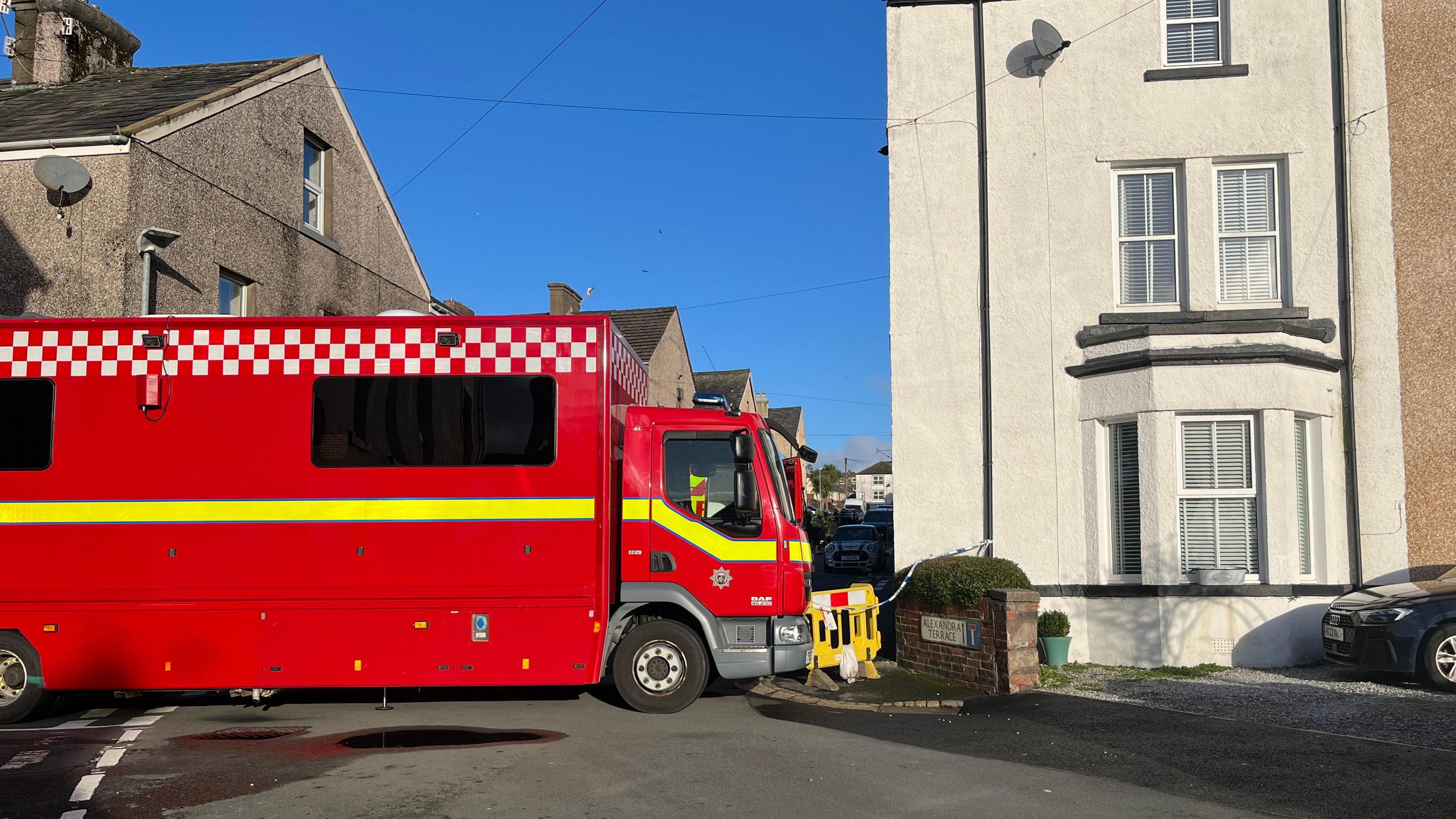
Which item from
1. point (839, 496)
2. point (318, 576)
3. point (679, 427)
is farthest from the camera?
point (839, 496)

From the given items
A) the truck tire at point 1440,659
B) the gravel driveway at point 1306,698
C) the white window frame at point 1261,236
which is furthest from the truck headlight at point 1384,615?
the white window frame at point 1261,236

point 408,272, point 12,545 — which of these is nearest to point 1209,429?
point 12,545

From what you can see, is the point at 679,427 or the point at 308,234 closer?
the point at 679,427

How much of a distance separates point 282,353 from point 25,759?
360 centimetres

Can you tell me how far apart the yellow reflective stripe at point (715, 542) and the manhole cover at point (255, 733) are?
→ 3472 millimetres

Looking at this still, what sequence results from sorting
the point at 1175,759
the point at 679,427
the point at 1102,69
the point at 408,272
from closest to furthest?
the point at 1175,759 < the point at 679,427 < the point at 1102,69 < the point at 408,272

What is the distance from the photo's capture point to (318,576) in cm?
892

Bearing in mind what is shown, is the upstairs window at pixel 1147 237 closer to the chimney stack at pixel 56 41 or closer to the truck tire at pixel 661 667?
the truck tire at pixel 661 667

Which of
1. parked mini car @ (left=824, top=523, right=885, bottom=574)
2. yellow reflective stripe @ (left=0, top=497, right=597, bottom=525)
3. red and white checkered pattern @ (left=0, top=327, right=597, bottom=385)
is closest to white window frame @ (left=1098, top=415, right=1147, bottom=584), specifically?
red and white checkered pattern @ (left=0, top=327, right=597, bottom=385)

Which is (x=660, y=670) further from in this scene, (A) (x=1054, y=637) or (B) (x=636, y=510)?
(A) (x=1054, y=637)

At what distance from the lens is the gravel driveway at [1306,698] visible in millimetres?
8359

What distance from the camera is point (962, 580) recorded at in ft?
34.6

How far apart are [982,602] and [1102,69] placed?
6.77 m

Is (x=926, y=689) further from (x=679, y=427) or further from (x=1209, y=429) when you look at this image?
(x=1209, y=429)
